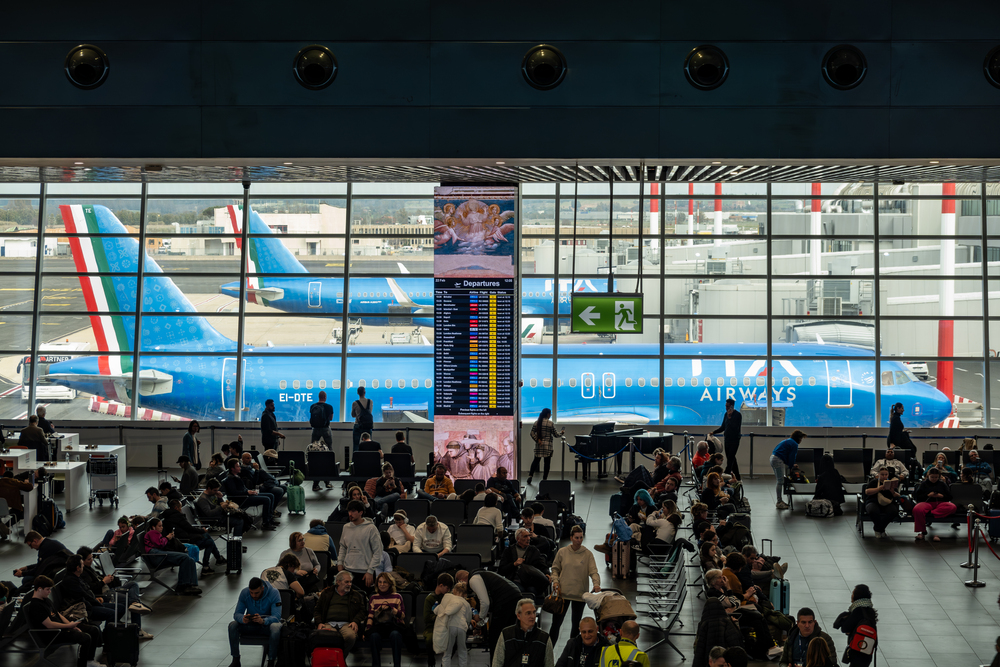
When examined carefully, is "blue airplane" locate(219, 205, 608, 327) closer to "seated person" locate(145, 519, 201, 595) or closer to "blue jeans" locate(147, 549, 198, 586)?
"seated person" locate(145, 519, 201, 595)

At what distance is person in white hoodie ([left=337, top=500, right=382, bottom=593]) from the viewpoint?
1066 centimetres

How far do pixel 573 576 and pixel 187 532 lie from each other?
533 centimetres

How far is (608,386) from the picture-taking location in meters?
21.0

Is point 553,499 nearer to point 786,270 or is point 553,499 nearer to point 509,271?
point 509,271

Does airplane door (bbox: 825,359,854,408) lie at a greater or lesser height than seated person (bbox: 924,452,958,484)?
greater

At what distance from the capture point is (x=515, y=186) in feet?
52.9
